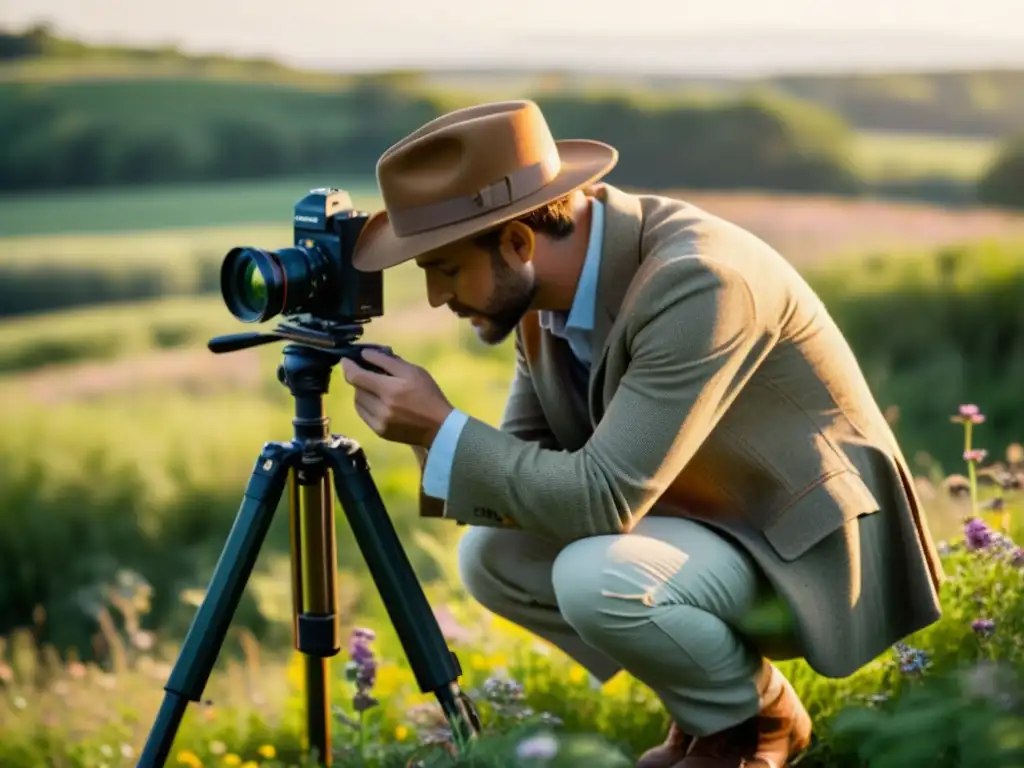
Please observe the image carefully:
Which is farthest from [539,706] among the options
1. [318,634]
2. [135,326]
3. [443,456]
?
[135,326]

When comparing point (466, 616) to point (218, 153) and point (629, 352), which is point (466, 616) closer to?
point (629, 352)

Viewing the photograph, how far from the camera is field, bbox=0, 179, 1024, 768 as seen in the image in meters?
2.88

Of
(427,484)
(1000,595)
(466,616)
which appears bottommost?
(466,616)

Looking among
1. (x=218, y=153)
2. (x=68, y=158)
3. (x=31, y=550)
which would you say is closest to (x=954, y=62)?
(x=218, y=153)

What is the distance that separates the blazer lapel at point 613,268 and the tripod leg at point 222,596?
56 centimetres

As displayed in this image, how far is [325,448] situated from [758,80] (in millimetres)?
6497

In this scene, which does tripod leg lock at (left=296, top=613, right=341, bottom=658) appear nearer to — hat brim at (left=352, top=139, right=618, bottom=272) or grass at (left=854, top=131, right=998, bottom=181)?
hat brim at (left=352, top=139, right=618, bottom=272)

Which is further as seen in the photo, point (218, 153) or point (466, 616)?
point (218, 153)

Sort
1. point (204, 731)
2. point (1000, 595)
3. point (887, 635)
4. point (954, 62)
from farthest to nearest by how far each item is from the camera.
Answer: point (954, 62), point (204, 731), point (1000, 595), point (887, 635)

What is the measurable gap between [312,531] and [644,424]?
0.64 m

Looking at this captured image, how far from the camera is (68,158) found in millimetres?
8133

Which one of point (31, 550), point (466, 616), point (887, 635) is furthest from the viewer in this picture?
point (31, 550)

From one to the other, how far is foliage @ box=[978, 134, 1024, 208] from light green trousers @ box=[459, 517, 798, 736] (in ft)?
20.0

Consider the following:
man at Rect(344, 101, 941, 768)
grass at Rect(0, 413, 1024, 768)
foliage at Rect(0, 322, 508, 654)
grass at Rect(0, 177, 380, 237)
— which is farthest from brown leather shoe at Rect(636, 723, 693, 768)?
grass at Rect(0, 177, 380, 237)
